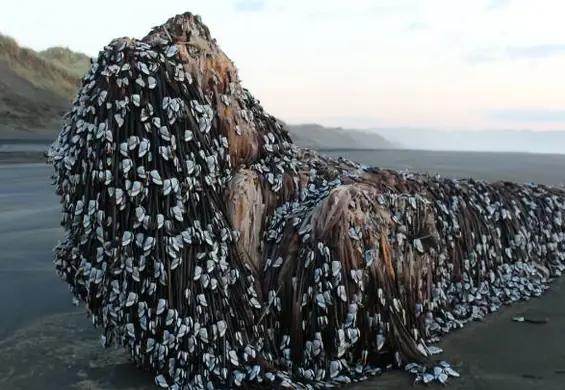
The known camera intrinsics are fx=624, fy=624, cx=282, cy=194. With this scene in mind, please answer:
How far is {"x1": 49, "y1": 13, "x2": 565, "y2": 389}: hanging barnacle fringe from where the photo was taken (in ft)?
13.2

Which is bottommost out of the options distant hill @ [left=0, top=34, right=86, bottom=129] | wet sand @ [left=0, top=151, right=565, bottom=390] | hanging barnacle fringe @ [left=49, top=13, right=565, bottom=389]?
wet sand @ [left=0, top=151, right=565, bottom=390]

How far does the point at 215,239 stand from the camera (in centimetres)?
413

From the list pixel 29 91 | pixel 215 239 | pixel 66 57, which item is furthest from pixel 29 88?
pixel 215 239

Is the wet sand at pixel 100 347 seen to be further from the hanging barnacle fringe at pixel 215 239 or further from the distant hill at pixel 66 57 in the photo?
the distant hill at pixel 66 57

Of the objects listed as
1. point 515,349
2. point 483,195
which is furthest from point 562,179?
point 515,349

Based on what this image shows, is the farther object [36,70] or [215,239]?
[36,70]

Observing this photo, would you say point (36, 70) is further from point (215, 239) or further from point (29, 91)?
point (215, 239)

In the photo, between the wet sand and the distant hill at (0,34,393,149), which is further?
the distant hill at (0,34,393,149)

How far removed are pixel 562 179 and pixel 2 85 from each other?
1214 inches

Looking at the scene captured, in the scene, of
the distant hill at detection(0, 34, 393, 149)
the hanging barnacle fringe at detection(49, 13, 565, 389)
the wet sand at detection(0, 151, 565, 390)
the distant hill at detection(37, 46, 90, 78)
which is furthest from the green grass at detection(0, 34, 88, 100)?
the hanging barnacle fringe at detection(49, 13, 565, 389)

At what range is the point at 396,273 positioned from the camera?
14.9 ft

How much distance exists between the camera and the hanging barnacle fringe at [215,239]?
4023mm

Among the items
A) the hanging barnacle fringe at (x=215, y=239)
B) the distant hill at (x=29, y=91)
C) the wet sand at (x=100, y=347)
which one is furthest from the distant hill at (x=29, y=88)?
the hanging barnacle fringe at (x=215, y=239)

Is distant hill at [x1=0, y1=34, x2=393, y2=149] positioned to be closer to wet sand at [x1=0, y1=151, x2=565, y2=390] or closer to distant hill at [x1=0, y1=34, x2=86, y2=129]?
distant hill at [x1=0, y1=34, x2=86, y2=129]
